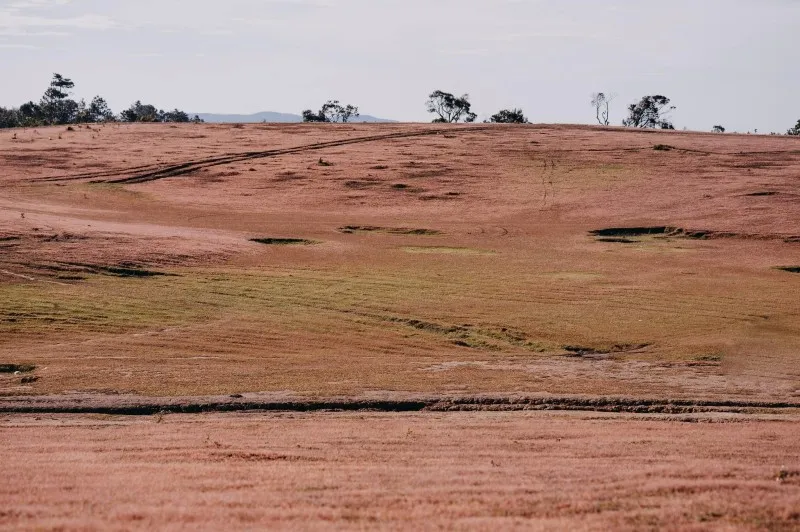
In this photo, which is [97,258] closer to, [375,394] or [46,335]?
[46,335]

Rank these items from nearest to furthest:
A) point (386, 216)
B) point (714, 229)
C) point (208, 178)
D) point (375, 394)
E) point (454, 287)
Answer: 1. point (375, 394)
2. point (454, 287)
3. point (714, 229)
4. point (386, 216)
5. point (208, 178)

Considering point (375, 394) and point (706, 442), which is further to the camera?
point (375, 394)

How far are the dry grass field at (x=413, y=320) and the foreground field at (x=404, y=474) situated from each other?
0.07 m

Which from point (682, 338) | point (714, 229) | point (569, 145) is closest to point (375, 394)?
point (682, 338)

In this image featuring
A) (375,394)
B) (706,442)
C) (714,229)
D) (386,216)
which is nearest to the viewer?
(706,442)

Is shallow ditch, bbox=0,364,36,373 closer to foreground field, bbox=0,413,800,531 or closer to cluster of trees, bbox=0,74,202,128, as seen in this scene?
foreground field, bbox=0,413,800,531

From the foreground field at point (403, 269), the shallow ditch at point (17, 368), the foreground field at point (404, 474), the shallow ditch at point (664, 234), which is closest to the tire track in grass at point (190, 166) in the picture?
the foreground field at point (403, 269)

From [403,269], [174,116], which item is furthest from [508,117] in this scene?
[403,269]

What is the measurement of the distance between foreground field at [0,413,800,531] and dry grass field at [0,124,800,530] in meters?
0.07

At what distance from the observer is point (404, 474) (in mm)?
12969

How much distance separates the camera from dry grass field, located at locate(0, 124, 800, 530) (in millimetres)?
12250

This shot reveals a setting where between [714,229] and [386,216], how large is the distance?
1800 centimetres

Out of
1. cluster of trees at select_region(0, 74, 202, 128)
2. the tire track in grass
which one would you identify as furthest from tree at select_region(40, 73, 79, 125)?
the tire track in grass

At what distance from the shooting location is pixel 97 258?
3644 centimetres
